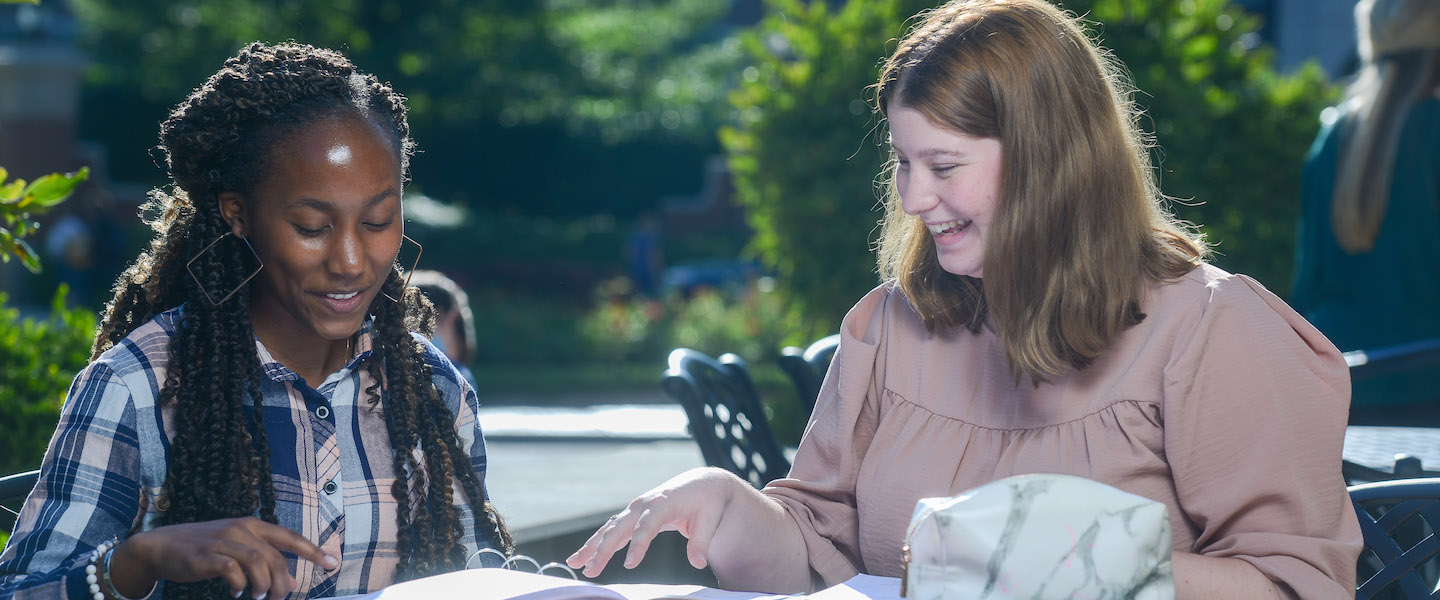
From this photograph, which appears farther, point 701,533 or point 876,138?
point 876,138

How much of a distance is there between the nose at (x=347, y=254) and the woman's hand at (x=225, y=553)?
1.62ft

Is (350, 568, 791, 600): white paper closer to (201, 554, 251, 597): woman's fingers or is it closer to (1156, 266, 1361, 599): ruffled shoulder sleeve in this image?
(201, 554, 251, 597): woman's fingers

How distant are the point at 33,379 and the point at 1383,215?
151 inches

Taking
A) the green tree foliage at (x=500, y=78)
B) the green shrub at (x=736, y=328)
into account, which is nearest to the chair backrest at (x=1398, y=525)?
the green shrub at (x=736, y=328)

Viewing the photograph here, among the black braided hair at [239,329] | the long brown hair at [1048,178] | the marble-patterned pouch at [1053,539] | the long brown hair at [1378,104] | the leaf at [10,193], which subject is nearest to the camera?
the marble-patterned pouch at [1053,539]

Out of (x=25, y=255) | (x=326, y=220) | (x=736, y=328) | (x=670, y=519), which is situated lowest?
(x=736, y=328)

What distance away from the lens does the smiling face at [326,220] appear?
6.10 feet

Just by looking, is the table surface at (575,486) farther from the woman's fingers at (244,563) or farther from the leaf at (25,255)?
the woman's fingers at (244,563)

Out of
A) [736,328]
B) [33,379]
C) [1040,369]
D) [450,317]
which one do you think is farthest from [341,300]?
[736,328]

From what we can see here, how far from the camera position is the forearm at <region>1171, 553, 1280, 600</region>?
5.27 ft

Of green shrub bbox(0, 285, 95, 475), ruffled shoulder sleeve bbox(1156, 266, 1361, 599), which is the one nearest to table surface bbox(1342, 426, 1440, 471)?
ruffled shoulder sleeve bbox(1156, 266, 1361, 599)

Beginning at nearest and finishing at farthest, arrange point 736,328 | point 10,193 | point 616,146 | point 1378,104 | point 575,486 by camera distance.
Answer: point 10,193
point 1378,104
point 575,486
point 736,328
point 616,146

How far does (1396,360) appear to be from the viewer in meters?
3.36

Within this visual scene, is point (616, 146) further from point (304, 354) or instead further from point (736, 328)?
point (304, 354)
